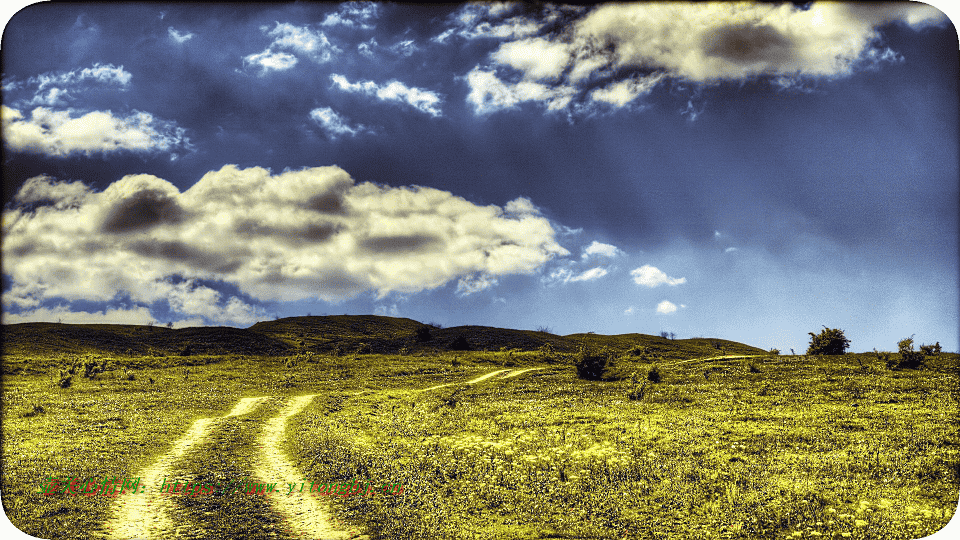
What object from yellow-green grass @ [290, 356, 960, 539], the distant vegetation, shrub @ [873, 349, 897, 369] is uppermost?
shrub @ [873, 349, 897, 369]

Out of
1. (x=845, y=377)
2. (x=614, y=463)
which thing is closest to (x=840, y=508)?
(x=614, y=463)

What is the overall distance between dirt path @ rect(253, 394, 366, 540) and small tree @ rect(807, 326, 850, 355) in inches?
2008

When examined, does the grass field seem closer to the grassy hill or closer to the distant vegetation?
the distant vegetation

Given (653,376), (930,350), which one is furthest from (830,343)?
(653,376)

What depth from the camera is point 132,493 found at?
15.5 m

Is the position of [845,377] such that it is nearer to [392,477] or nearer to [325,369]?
[392,477]

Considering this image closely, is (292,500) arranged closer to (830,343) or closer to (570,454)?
(570,454)

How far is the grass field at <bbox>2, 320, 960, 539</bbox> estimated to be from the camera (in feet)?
43.8

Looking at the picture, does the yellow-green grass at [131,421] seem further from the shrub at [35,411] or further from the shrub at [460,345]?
the shrub at [460,345]

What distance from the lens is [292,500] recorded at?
49.4 ft

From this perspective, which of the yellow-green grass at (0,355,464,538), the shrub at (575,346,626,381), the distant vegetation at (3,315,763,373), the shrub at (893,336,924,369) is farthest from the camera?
the distant vegetation at (3,315,763,373)

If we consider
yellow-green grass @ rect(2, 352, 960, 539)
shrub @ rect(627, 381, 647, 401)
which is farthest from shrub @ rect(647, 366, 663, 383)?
shrub @ rect(627, 381, 647, 401)

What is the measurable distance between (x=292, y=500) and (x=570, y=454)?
10443 mm

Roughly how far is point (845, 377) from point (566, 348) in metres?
71.3
